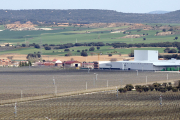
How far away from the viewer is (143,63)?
90.6 meters

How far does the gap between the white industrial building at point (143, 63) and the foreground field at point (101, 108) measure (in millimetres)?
39167

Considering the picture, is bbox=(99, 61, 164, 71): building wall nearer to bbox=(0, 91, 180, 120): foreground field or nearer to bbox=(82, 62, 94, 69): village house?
bbox=(82, 62, 94, 69): village house

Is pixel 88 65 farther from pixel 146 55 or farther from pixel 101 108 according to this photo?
pixel 101 108

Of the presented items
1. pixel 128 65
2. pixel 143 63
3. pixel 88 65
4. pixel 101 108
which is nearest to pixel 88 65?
pixel 88 65

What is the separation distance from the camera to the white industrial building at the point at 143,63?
8931 cm

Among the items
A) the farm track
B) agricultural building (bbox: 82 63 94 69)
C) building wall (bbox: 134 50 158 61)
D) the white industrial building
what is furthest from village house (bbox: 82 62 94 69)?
the farm track

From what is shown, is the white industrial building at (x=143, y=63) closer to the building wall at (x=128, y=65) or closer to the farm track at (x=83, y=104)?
the building wall at (x=128, y=65)

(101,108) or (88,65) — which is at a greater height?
(88,65)

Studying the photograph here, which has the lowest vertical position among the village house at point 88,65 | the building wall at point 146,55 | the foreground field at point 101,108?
the foreground field at point 101,108

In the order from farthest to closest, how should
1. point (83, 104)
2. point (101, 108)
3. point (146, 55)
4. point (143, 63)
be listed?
1. point (146, 55)
2. point (143, 63)
3. point (83, 104)
4. point (101, 108)

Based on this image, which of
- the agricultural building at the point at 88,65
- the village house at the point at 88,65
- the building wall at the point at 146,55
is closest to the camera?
the building wall at the point at 146,55

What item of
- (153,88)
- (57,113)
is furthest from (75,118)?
(153,88)

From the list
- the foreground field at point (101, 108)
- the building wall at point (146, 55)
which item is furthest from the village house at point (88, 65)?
the foreground field at point (101, 108)

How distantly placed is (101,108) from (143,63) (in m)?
52.1
